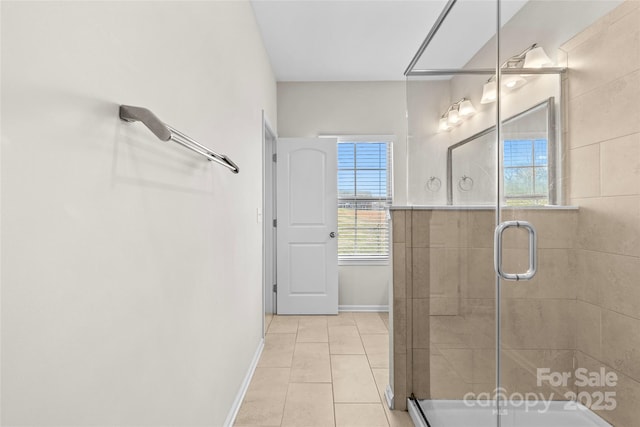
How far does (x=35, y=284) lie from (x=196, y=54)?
1.14 metres

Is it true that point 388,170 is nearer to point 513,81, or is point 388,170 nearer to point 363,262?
point 363,262

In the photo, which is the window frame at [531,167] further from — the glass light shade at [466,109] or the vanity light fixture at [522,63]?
the glass light shade at [466,109]

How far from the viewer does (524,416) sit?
1076 mm

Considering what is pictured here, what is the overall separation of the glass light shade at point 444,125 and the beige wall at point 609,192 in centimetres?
63

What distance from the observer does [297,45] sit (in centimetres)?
331

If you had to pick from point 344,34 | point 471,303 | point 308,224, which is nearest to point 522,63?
point 471,303

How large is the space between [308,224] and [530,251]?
9.88ft

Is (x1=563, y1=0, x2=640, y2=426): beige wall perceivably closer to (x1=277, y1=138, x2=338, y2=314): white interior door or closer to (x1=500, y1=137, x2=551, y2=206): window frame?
(x1=500, y1=137, x2=551, y2=206): window frame

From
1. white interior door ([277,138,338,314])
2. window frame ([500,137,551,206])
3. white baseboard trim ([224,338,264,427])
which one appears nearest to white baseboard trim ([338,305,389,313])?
white interior door ([277,138,338,314])

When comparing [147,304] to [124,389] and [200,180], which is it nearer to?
[124,389]

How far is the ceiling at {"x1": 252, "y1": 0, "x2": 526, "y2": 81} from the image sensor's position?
270 cm

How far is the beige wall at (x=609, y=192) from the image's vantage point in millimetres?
855

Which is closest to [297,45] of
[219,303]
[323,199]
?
[323,199]

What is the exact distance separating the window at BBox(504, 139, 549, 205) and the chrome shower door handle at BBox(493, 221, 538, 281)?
68 millimetres
